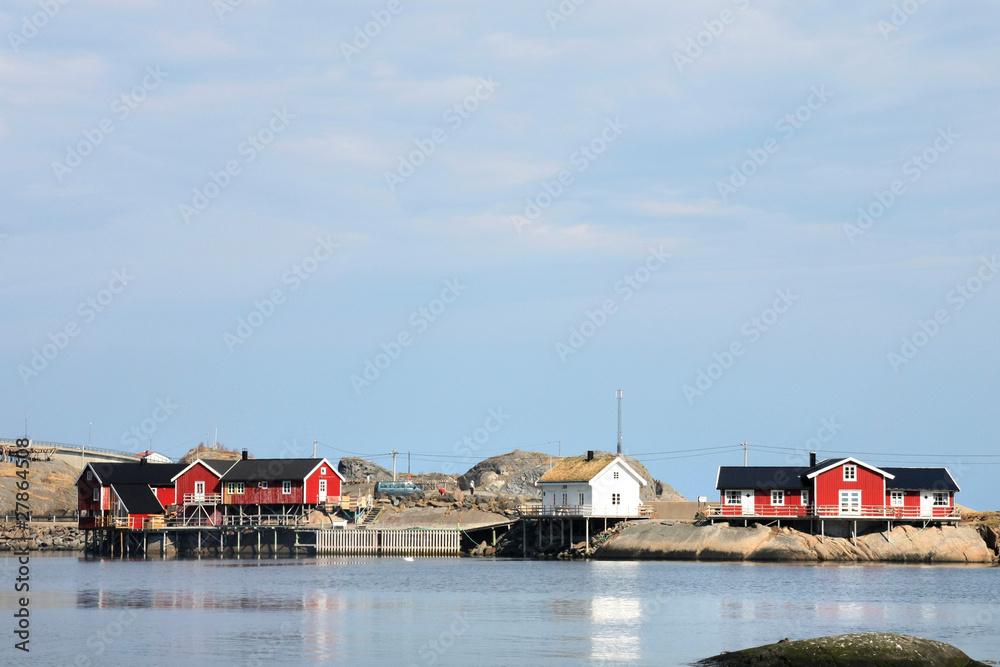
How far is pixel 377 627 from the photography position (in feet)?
131

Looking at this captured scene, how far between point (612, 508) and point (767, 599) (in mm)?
36873

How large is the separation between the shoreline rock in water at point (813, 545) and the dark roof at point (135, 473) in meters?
39.5

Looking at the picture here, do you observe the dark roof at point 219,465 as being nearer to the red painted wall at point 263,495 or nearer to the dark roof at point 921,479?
the red painted wall at point 263,495

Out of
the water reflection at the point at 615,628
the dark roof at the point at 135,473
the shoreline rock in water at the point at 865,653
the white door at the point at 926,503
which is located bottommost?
the water reflection at the point at 615,628

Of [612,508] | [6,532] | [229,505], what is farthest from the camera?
[6,532]

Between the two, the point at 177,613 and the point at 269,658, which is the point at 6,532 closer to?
Result: the point at 177,613

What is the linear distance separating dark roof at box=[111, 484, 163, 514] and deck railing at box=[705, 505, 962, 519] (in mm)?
43613

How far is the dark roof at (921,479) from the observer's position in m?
80.5

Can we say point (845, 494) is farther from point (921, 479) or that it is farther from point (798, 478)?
point (921, 479)

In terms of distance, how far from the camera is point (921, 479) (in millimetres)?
81312

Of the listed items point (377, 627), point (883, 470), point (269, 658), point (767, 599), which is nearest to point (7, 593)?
point (377, 627)

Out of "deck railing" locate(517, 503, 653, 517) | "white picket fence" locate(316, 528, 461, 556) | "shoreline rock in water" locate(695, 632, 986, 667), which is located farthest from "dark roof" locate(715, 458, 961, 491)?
"shoreline rock in water" locate(695, 632, 986, 667)

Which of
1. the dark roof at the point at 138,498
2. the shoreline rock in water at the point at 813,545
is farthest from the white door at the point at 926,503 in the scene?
the dark roof at the point at 138,498

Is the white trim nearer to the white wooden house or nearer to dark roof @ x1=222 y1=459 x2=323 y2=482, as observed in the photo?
the white wooden house
